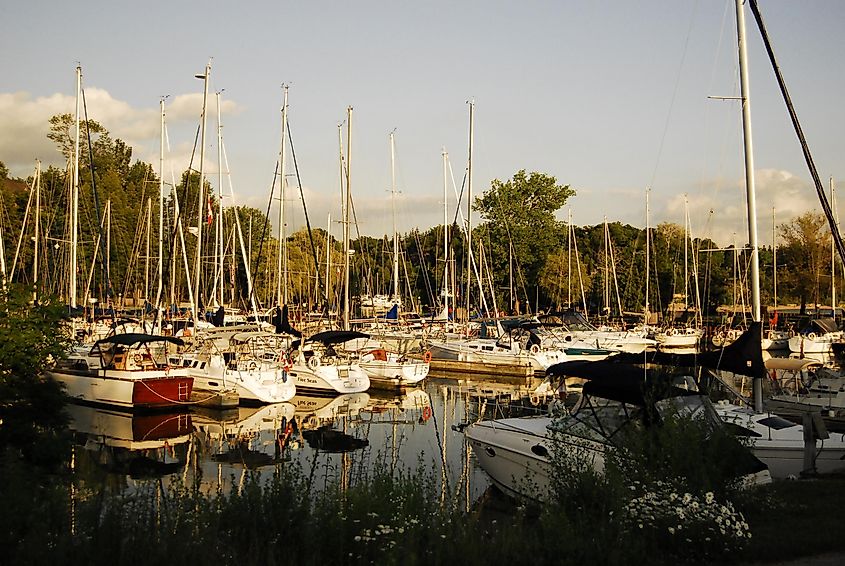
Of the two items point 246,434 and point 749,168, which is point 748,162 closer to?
point 749,168

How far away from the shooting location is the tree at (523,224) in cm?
8894

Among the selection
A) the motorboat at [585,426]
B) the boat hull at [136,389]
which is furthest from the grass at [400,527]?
the boat hull at [136,389]

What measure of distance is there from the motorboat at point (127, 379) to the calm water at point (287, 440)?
0.53 m

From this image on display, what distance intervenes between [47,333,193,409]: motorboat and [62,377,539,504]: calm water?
532 mm

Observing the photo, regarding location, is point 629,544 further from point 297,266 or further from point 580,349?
point 297,266

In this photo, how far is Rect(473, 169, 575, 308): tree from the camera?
8894 cm

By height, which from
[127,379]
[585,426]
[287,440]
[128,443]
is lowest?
[287,440]

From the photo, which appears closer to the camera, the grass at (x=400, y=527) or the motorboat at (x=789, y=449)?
the grass at (x=400, y=527)

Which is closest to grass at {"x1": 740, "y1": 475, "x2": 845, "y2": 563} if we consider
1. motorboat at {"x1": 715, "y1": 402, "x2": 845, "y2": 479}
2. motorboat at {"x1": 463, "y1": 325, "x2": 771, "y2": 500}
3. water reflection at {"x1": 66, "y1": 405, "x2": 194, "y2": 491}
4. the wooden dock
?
motorboat at {"x1": 463, "y1": 325, "x2": 771, "y2": 500}

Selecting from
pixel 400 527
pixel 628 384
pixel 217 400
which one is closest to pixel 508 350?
pixel 217 400

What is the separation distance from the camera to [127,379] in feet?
101

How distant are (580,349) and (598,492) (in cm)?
3808

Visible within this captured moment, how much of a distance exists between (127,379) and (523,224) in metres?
66.5

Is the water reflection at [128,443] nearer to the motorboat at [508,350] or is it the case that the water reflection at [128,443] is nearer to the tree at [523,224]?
the motorboat at [508,350]
